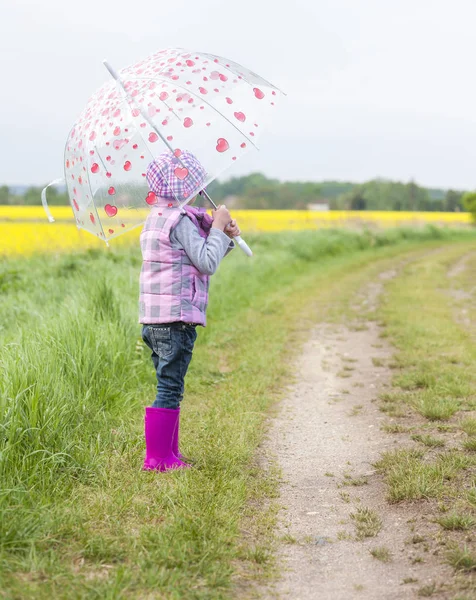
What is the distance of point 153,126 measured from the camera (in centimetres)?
378

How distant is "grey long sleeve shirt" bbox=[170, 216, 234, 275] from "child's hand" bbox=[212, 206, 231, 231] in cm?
4

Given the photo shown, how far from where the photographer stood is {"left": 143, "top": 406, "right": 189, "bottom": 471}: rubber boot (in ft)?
12.7

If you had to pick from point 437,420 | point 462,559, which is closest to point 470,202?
point 437,420

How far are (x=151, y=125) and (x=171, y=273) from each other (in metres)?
0.85

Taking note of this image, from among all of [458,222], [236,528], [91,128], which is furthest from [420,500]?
[458,222]

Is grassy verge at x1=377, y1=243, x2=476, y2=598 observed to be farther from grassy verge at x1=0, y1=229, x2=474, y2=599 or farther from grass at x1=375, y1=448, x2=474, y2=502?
grassy verge at x1=0, y1=229, x2=474, y2=599

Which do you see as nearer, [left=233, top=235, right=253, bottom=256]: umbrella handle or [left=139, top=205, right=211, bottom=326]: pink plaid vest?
[left=139, top=205, right=211, bottom=326]: pink plaid vest

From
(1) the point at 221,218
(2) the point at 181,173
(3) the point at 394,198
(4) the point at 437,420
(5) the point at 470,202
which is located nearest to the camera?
(2) the point at 181,173

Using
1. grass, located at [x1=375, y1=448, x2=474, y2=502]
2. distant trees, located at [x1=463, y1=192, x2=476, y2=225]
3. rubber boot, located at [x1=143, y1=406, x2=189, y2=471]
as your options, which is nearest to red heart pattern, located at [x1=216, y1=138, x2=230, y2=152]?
rubber boot, located at [x1=143, y1=406, x2=189, y2=471]

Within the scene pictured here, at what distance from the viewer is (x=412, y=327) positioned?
8164 mm

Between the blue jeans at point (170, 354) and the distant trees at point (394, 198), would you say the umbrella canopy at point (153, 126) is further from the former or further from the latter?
the distant trees at point (394, 198)

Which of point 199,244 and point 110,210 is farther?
point 110,210

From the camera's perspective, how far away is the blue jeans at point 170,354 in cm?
382

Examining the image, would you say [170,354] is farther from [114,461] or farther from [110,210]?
[110,210]
